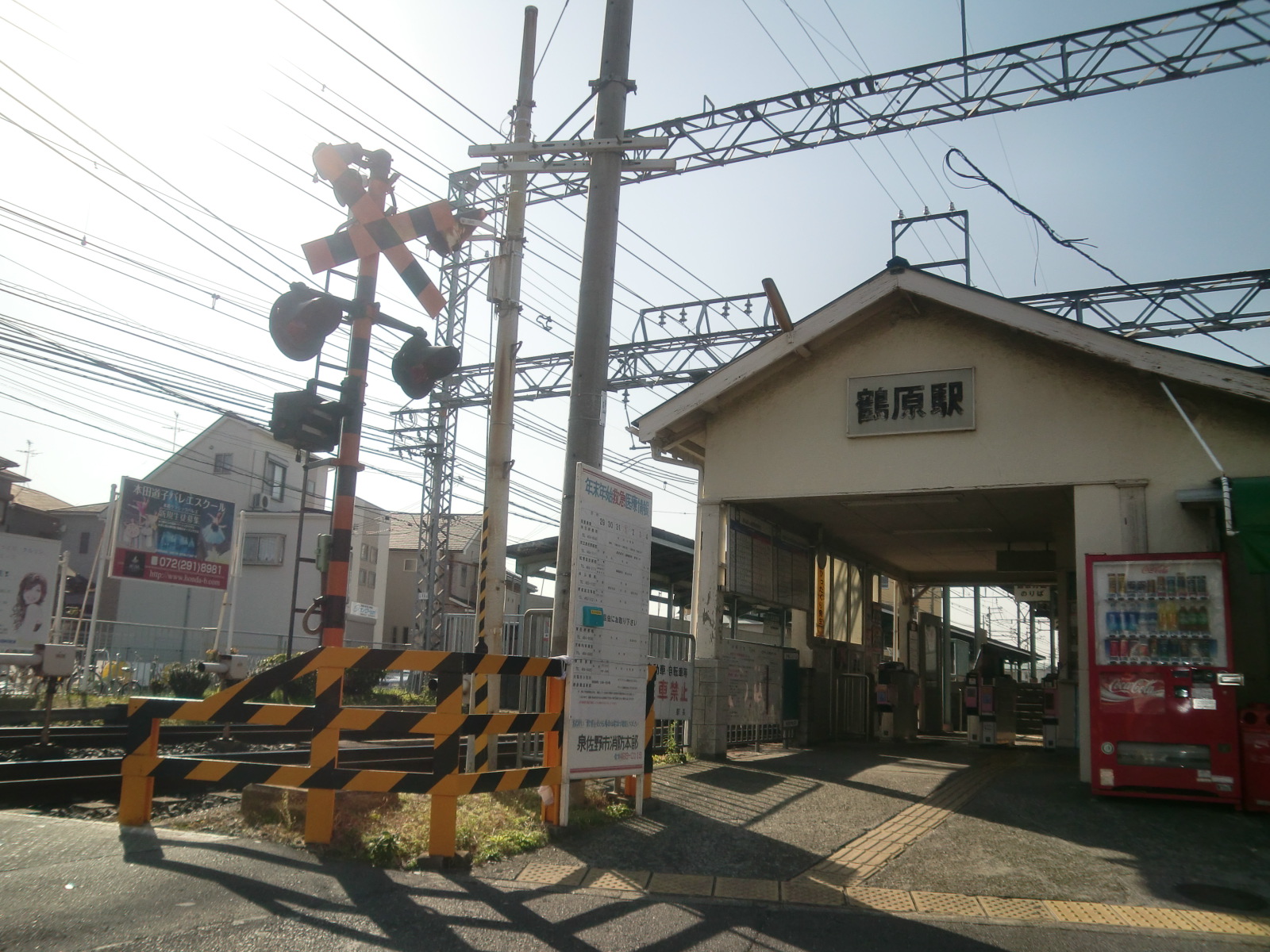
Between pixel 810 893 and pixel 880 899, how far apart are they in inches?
15.8

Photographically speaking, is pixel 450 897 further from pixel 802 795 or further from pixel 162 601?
pixel 162 601

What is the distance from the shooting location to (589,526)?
723 centimetres

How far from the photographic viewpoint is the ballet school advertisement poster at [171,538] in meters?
26.0

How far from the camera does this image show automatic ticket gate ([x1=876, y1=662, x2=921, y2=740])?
59.0 ft

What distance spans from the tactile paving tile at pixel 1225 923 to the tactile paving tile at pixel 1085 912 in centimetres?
38

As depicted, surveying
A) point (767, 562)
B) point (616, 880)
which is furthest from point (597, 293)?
point (767, 562)

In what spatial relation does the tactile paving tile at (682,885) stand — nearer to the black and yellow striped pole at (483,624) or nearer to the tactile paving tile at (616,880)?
the tactile paving tile at (616,880)

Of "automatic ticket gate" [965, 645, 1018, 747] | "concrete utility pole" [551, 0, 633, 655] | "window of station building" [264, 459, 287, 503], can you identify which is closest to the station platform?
"concrete utility pole" [551, 0, 633, 655]

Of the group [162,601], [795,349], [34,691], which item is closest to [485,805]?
[795,349]

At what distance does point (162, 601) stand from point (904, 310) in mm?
36337

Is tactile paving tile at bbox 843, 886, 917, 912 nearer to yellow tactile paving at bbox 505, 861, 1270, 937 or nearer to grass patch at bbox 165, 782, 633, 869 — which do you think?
yellow tactile paving at bbox 505, 861, 1270, 937

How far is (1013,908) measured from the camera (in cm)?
539

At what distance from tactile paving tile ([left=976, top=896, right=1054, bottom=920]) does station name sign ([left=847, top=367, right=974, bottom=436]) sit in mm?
7098

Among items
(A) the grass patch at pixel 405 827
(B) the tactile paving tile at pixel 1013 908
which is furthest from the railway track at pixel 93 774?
(B) the tactile paving tile at pixel 1013 908
